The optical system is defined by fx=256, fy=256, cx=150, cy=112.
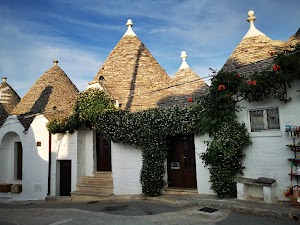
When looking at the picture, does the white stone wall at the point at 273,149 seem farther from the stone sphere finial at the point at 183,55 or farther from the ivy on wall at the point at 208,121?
the stone sphere finial at the point at 183,55

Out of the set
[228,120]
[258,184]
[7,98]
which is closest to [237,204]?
[258,184]

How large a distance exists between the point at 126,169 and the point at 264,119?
5763mm

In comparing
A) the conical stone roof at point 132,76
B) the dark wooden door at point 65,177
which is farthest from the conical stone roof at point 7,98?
the conical stone roof at point 132,76

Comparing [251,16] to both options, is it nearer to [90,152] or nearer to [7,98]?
[90,152]

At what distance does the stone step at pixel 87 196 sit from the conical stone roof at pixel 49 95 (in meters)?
6.35

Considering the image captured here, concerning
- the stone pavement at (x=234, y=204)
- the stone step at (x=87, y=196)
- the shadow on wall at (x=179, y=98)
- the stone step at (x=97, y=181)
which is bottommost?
the stone step at (x=87, y=196)

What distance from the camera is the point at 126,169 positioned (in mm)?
10836

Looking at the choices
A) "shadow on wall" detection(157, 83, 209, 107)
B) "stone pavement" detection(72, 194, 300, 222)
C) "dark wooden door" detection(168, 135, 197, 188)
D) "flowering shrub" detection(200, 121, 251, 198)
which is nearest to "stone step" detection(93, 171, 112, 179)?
"stone pavement" detection(72, 194, 300, 222)

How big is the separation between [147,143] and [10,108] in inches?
576

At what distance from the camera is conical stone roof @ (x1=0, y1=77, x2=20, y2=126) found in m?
19.6

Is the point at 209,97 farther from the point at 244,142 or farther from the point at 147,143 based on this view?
the point at 147,143

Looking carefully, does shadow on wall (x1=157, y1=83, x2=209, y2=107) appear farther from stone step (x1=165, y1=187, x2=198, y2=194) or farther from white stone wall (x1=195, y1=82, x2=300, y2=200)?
stone step (x1=165, y1=187, x2=198, y2=194)

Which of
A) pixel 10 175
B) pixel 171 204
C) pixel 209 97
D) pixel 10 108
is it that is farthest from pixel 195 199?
pixel 10 108

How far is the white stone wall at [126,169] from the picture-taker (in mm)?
10625
